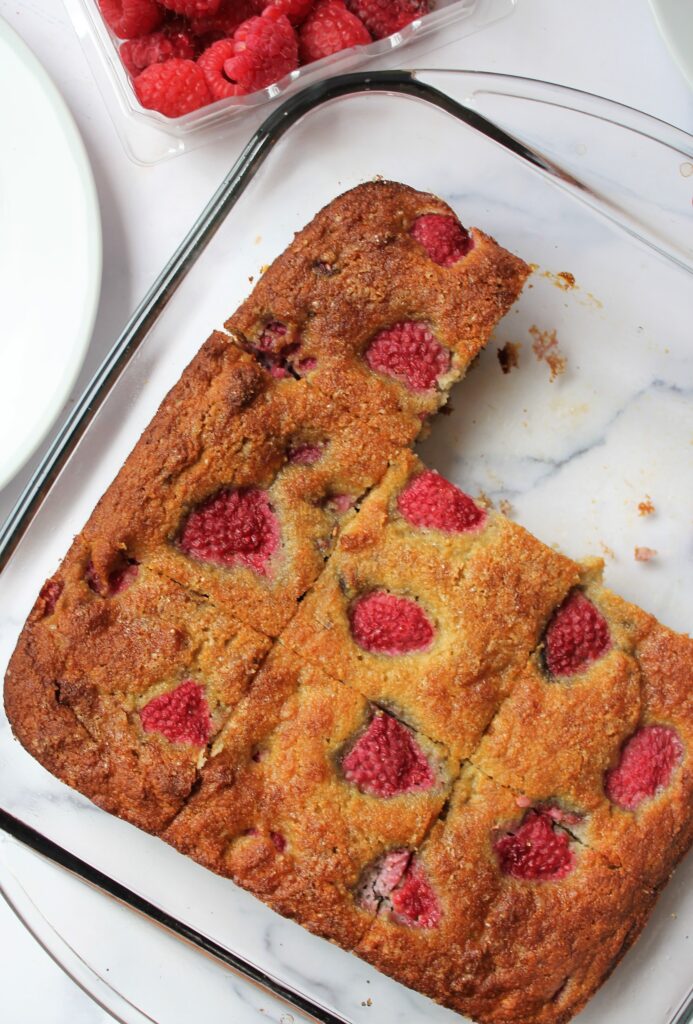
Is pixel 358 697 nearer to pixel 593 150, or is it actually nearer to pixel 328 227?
pixel 328 227

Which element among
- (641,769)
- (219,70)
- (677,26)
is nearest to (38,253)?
(219,70)

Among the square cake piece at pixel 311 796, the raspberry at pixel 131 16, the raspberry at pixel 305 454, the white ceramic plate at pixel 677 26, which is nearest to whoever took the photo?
the square cake piece at pixel 311 796

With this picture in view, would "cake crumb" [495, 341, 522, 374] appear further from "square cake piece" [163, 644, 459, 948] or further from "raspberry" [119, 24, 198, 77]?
"raspberry" [119, 24, 198, 77]

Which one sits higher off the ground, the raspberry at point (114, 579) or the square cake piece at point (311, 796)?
the raspberry at point (114, 579)

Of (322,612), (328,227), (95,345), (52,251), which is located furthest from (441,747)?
(52,251)

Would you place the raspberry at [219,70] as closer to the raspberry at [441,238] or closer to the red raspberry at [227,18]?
the red raspberry at [227,18]

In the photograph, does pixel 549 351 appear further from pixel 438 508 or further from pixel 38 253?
pixel 38 253

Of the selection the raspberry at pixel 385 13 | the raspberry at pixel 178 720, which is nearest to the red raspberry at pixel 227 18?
the raspberry at pixel 385 13
